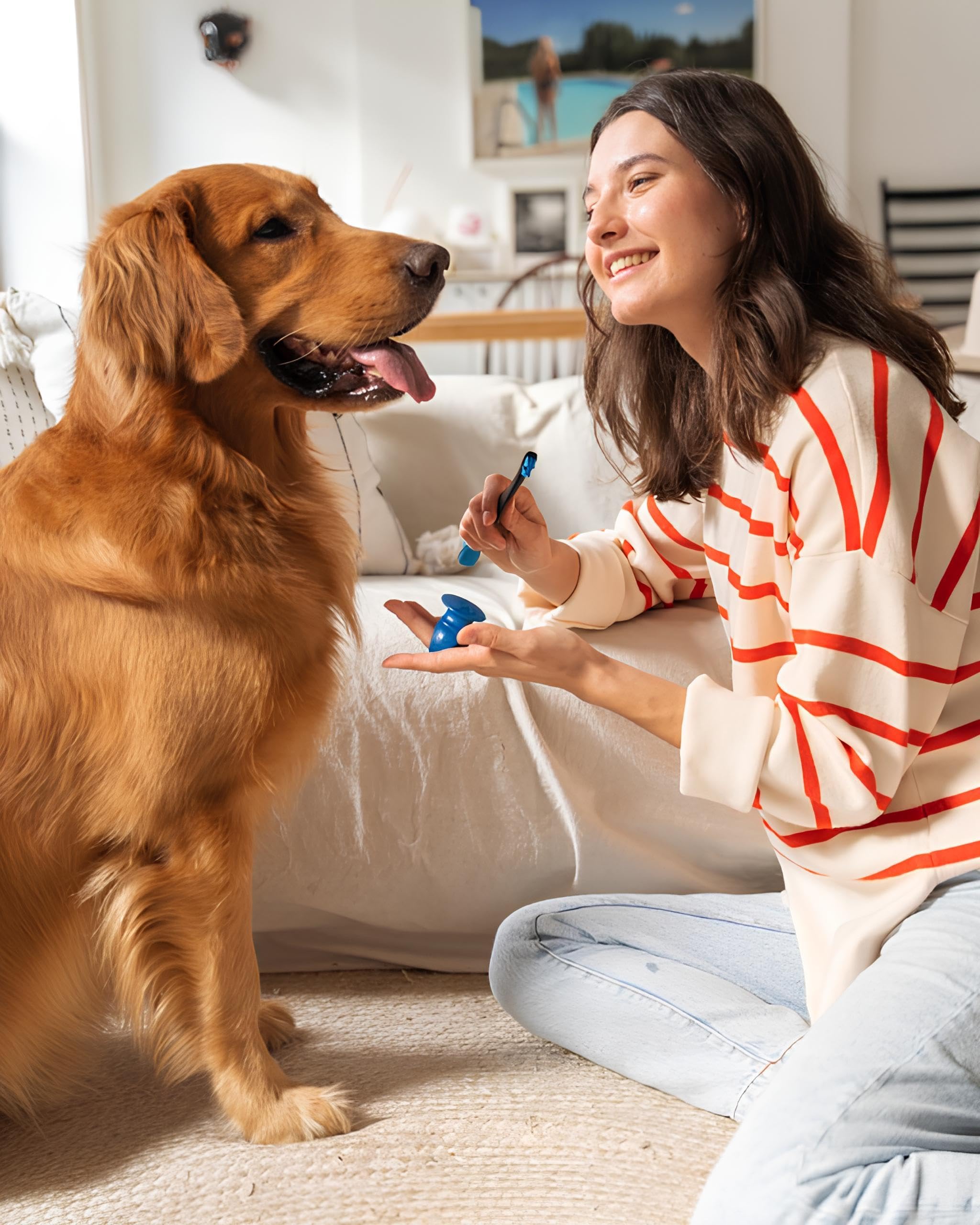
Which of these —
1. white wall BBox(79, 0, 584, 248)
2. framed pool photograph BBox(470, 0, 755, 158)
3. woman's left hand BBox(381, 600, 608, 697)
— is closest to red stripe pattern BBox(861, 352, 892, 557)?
woman's left hand BBox(381, 600, 608, 697)

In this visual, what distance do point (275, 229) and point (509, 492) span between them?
0.41 m

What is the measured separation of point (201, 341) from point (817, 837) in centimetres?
83

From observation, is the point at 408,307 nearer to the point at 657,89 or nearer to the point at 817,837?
the point at 657,89

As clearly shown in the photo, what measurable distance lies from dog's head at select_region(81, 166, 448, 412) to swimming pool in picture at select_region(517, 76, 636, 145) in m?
4.93

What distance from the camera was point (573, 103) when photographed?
18.9 feet

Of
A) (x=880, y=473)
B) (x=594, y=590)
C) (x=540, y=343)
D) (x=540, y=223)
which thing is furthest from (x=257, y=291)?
(x=540, y=223)

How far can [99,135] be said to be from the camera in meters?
5.55

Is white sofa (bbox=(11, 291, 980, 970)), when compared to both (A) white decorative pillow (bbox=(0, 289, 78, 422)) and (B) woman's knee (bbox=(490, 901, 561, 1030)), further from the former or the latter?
(A) white decorative pillow (bbox=(0, 289, 78, 422))

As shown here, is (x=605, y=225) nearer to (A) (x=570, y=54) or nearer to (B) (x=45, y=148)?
(B) (x=45, y=148)

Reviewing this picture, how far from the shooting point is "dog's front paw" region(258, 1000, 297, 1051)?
4.78 feet

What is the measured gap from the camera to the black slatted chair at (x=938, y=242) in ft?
19.9

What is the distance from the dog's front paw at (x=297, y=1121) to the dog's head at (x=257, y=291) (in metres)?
0.80

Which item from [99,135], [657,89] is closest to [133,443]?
[657,89]

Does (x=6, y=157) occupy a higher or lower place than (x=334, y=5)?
lower
